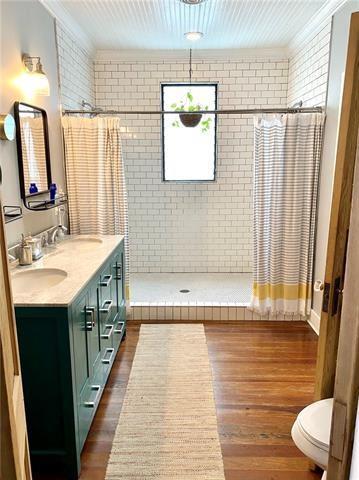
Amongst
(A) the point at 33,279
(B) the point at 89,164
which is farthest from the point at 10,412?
(B) the point at 89,164

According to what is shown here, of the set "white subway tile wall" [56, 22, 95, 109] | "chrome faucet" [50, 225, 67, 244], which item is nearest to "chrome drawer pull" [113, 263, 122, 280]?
"chrome faucet" [50, 225, 67, 244]

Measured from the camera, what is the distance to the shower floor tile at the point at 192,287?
12.4 feet

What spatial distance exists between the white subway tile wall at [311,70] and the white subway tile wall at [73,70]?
90.5 inches

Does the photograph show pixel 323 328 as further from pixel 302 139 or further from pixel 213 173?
pixel 213 173

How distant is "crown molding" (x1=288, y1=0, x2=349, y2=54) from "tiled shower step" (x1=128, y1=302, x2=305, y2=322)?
2.66m

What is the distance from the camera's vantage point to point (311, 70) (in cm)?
347

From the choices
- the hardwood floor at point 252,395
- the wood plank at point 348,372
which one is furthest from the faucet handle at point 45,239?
the wood plank at point 348,372

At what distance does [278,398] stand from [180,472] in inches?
34.8

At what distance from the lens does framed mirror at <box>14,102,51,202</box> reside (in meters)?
2.40

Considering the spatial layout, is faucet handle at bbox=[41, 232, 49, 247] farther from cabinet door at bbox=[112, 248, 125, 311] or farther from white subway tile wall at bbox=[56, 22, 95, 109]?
white subway tile wall at bbox=[56, 22, 95, 109]

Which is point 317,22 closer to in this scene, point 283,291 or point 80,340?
point 283,291

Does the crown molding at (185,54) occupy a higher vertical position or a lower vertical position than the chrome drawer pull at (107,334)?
higher

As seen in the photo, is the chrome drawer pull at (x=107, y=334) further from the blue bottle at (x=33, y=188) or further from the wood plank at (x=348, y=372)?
the wood plank at (x=348, y=372)

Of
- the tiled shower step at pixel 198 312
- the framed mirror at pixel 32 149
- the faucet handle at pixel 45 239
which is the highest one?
the framed mirror at pixel 32 149
